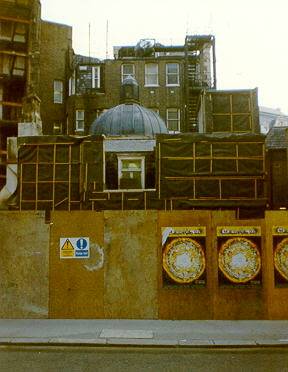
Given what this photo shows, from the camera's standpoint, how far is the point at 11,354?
30.8 ft

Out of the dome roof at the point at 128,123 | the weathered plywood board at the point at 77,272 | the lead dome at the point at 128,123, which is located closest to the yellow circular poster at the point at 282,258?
the weathered plywood board at the point at 77,272

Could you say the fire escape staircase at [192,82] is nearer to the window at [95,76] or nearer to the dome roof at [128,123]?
the window at [95,76]

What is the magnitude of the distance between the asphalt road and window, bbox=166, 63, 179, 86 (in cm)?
3682

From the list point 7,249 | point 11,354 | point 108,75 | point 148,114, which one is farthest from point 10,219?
point 108,75

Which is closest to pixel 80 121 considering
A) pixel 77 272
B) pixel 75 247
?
pixel 75 247

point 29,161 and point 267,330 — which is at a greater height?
point 29,161

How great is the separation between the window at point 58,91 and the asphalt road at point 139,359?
40.3 metres

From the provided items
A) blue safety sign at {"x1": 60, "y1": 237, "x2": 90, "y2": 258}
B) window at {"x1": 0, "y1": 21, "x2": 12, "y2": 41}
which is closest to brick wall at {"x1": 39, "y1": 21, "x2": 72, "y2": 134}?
window at {"x1": 0, "y1": 21, "x2": 12, "y2": 41}

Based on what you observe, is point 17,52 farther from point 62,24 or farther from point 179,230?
point 179,230

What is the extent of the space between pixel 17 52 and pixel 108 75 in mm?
8975

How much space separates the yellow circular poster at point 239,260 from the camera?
1260 cm

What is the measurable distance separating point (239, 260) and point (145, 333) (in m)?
3.36

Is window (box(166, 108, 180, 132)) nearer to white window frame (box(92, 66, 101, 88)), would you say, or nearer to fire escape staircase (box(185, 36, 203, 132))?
fire escape staircase (box(185, 36, 203, 132))

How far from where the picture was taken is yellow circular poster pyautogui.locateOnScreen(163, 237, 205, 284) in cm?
1262
